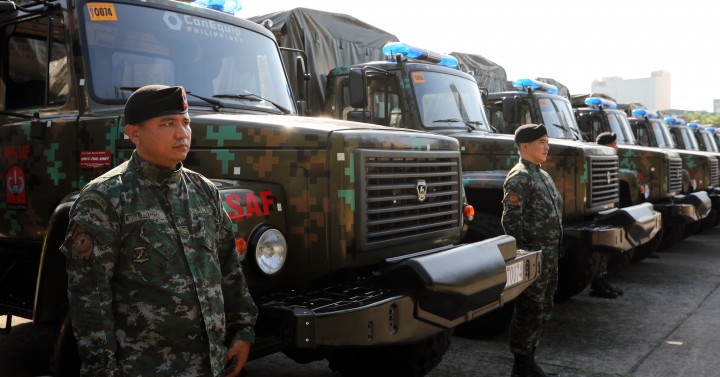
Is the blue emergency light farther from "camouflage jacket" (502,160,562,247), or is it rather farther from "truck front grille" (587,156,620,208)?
"camouflage jacket" (502,160,562,247)

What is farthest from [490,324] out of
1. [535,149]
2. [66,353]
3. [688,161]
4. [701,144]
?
[701,144]

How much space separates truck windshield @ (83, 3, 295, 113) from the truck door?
204 mm

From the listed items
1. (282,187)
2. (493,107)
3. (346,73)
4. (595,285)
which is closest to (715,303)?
(595,285)

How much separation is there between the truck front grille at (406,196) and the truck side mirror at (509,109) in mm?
3715

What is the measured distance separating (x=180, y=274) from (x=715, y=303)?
21.7 ft

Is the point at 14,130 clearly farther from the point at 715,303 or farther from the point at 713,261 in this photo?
the point at 713,261

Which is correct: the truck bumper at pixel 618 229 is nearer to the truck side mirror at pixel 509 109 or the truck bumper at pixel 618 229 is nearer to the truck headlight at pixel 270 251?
the truck side mirror at pixel 509 109

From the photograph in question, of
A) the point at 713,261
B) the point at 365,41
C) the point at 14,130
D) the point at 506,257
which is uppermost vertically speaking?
the point at 365,41

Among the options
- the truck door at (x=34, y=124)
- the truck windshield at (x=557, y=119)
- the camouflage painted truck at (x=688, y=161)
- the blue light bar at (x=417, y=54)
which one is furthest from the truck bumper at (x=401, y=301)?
the camouflage painted truck at (x=688, y=161)

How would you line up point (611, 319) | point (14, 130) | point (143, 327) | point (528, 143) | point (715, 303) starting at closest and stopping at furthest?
point (143, 327), point (14, 130), point (528, 143), point (611, 319), point (715, 303)

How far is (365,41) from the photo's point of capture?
7781 millimetres

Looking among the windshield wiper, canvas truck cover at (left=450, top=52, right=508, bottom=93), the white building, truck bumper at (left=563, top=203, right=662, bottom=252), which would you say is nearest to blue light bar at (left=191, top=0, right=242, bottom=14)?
the windshield wiper

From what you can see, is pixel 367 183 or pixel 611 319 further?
pixel 611 319

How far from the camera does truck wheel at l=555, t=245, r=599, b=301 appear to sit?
6.54m
